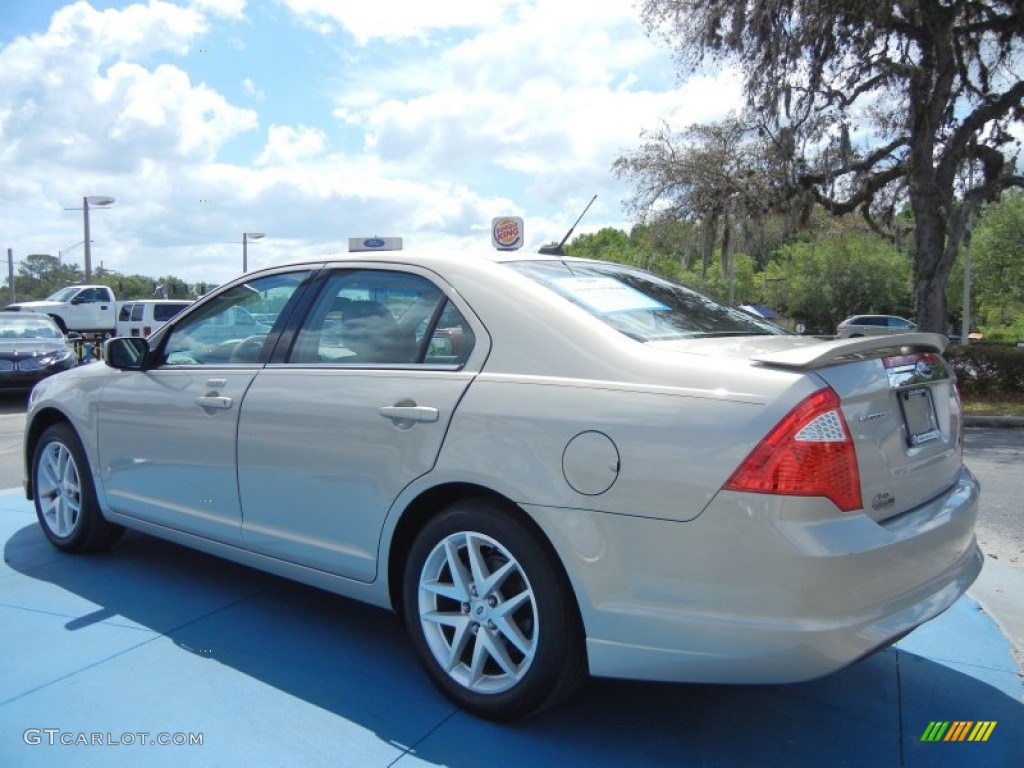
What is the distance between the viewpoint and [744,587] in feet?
7.88

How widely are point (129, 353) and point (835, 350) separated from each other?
11.3 feet

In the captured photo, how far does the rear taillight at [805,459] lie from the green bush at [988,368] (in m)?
14.3

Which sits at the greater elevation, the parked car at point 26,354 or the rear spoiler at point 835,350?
the rear spoiler at point 835,350

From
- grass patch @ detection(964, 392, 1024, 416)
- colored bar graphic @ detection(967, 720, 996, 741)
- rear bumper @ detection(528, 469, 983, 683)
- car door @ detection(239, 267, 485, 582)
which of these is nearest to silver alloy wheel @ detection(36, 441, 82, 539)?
car door @ detection(239, 267, 485, 582)

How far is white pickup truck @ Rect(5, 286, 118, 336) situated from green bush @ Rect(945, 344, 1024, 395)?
26038 millimetres

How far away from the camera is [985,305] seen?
40.9 metres

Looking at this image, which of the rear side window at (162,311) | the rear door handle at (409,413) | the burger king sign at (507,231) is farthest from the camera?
the rear side window at (162,311)

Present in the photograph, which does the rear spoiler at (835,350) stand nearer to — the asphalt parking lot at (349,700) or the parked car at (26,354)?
the asphalt parking lot at (349,700)

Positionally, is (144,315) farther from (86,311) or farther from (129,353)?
(129,353)

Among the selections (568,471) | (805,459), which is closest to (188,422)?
(568,471)

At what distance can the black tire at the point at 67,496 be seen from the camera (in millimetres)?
4641

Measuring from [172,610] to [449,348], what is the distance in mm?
1990

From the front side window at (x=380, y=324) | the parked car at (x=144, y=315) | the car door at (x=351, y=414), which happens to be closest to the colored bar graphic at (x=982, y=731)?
the car door at (x=351, y=414)

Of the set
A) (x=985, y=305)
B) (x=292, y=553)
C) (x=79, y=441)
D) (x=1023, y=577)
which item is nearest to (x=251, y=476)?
(x=292, y=553)
